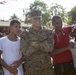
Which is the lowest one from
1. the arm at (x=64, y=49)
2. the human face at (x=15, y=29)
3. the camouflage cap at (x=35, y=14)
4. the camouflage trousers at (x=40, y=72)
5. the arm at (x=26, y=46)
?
the camouflage trousers at (x=40, y=72)

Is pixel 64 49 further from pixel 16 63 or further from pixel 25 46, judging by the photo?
pixel 16 63

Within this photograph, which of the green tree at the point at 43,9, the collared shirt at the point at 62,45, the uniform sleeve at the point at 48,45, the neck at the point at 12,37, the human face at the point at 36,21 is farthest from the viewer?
the green tree at the point at 43,9

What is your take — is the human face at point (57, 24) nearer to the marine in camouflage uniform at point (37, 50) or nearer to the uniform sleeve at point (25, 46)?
the marine in camouflage uniform at point (37, 50)

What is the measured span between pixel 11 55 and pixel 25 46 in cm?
35

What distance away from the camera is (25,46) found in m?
4.16

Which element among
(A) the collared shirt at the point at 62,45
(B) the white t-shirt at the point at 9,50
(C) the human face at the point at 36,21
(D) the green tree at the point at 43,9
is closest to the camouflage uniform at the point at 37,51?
(C) the human face at the point at 36,21

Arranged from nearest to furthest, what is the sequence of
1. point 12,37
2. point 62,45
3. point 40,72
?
1. point 40,72
2. point 12,37
3. point 62,45

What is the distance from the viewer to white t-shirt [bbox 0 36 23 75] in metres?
4.30

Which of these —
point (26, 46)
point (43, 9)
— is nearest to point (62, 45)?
point (26, 46)

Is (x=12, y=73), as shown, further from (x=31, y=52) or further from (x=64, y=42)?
(x=64, y=42)

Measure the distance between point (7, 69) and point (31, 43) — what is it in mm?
623

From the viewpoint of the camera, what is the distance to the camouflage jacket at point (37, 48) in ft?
13.6

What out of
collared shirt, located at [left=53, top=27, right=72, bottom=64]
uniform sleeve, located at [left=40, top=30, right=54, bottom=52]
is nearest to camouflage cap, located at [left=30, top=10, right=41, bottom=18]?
uniform sleeve, located at [left=40, top=30, right=54, bottom=52]

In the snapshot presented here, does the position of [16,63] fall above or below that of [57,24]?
below
